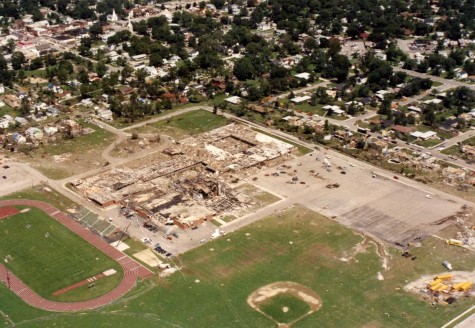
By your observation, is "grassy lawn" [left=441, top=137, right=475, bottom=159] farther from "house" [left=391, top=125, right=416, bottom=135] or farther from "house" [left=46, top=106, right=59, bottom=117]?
"house" [left=46, top=106, right=59, bottom=117]

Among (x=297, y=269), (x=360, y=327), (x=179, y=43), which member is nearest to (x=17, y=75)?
(x=179, y=43)

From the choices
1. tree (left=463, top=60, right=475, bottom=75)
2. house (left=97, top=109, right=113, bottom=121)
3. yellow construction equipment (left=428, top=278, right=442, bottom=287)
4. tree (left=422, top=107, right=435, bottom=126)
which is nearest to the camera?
yellow construction equipment (left=428, top=278, right=442, bottom=287)

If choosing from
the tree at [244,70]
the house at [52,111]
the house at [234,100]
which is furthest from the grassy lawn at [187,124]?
the tree at [244,70]

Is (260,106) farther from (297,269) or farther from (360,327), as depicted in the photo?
(360,327)

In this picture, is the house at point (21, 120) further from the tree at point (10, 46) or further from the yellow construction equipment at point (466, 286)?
the yellow construction equipment at point (466, 286)

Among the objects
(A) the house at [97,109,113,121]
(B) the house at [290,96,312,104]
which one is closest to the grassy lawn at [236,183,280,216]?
(A) the house at [97,109,113,121]
